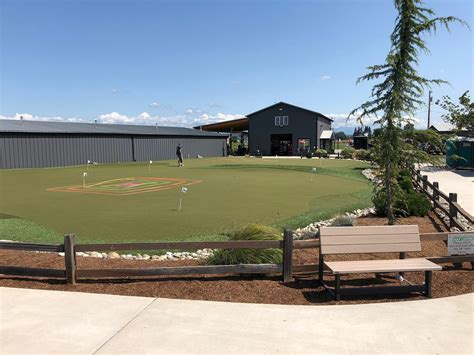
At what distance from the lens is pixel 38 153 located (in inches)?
1262

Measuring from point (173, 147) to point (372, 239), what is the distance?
4279 centimetres

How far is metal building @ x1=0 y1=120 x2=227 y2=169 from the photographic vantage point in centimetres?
3058

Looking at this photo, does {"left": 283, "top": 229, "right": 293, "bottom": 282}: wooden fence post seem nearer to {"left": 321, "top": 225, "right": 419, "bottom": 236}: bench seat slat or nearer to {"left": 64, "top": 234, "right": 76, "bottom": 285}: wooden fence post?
{"left": 321, "top": 225, "right": 419, "bottom": 236}: bench seat slat

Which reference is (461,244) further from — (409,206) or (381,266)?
(409,206)

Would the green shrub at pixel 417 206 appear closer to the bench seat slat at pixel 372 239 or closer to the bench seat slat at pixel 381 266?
the bench seat slat at pixel 372 239

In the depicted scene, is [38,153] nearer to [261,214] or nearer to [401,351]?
[261,214]

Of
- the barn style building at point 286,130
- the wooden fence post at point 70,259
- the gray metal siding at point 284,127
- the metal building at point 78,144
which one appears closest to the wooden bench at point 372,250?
the wooden fence post at point 70,259

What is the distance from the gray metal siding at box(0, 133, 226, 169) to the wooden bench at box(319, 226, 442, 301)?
101 feet

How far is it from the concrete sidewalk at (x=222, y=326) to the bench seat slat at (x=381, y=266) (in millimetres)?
442

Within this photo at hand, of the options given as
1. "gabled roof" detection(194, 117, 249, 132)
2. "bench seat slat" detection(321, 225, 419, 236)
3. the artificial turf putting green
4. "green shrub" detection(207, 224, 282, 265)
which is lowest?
the artificial turf putting green

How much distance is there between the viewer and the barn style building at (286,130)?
2131 inches

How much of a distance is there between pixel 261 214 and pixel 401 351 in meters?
8.26

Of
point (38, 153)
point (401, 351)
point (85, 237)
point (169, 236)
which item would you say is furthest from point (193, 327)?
point (38, 153)

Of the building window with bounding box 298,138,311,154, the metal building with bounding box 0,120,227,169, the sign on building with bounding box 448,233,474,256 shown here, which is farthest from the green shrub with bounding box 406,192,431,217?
the building window with bounding box 298,138,311,154
